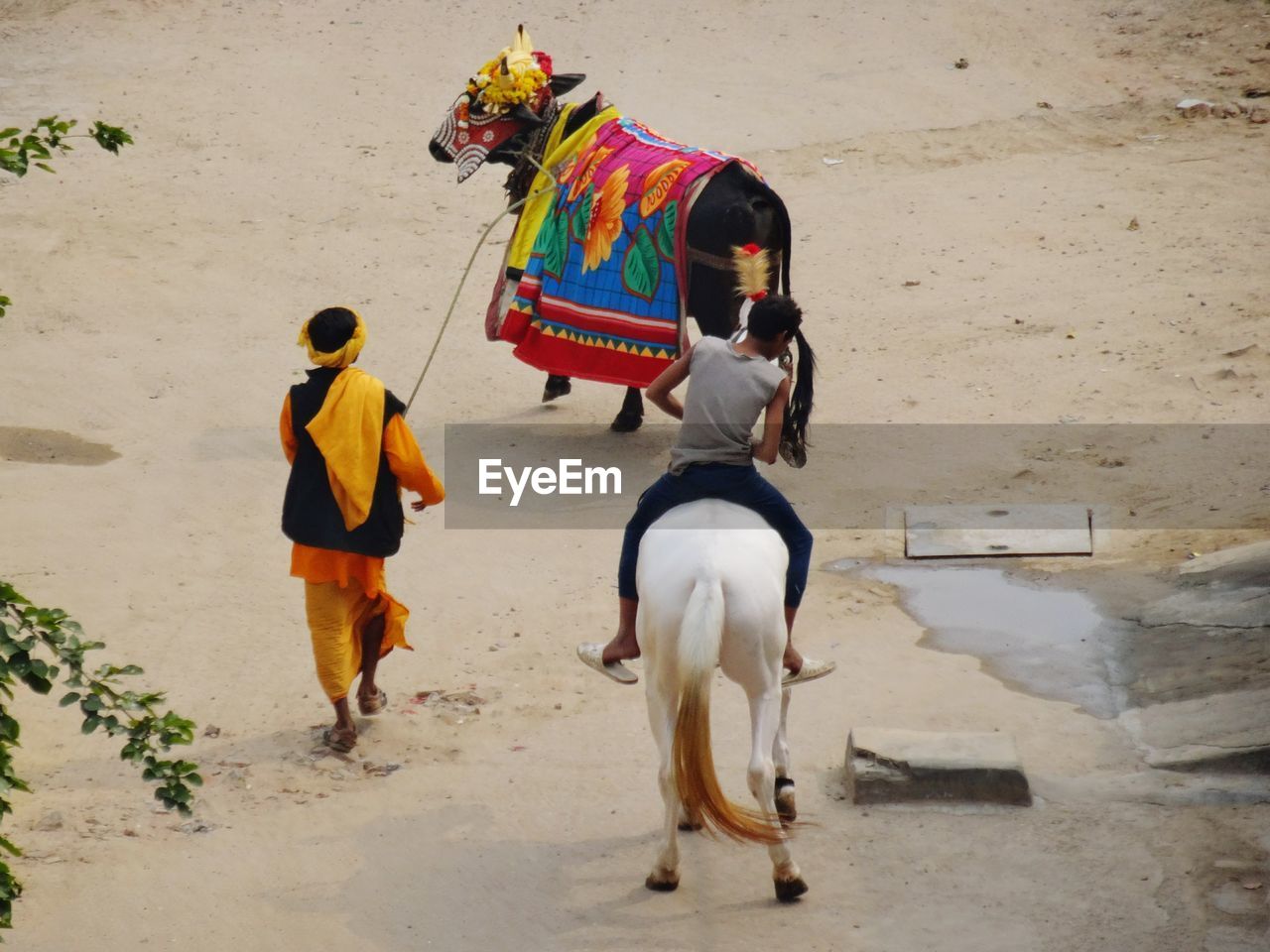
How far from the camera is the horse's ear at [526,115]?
842 centimetres

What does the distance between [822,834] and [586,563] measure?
2.39 meters

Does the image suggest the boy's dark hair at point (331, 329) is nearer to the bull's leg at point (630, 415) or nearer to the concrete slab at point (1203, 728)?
the concrete slab at point (1203, 728)

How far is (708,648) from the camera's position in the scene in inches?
171

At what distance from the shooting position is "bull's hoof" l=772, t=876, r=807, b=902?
4.66 m

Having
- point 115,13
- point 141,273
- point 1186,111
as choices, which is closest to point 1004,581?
point 141,273

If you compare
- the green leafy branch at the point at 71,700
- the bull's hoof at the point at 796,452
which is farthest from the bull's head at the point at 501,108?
the green leafy branch at the point at 71,700

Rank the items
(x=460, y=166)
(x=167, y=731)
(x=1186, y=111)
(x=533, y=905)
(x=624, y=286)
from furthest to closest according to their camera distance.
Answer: (x=1186, y=111) < (x=460, y=166) < (x=624, y=286) < (x=533, y=905) < (x=167, y=731)

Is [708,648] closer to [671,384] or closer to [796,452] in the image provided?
[671,384]

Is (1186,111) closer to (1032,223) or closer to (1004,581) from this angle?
(1032,223)

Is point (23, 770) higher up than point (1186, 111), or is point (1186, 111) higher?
point (1186, 111)

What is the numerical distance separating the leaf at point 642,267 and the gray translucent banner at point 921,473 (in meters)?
0.92

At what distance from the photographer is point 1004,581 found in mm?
6832

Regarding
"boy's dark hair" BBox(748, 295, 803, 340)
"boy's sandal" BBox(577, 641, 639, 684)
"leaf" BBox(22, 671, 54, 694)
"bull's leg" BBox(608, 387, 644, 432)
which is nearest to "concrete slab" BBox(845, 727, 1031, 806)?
"boy's sandal" BBox(577, 641, 639, 684)

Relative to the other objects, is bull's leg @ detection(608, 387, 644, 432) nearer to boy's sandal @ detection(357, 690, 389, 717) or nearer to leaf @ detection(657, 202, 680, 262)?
leaf @ detection(657, 202, 680, 262)
